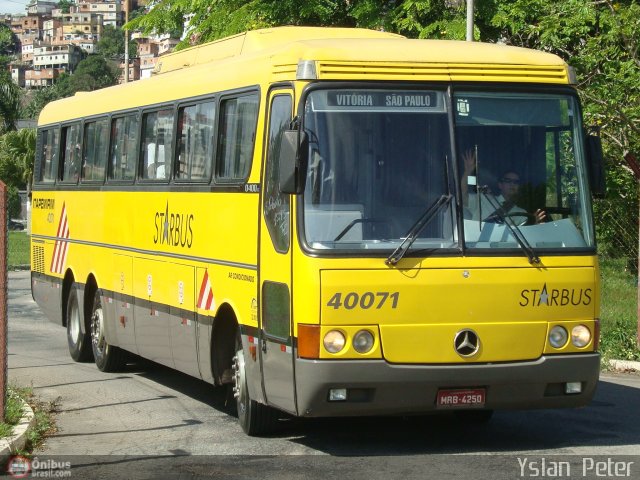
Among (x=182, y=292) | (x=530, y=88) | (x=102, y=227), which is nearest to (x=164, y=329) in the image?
(x=182, y=292)

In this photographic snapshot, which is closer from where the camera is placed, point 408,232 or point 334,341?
point 334,341

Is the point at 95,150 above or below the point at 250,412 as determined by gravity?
above

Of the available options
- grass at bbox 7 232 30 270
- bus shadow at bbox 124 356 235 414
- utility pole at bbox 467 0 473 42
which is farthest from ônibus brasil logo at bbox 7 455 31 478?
grass at bbox 7 232 30 270

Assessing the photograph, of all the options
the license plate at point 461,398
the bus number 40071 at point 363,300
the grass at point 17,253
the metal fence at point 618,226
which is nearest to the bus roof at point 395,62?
the bus number 40071 at point 363,300

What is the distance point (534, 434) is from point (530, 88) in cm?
296

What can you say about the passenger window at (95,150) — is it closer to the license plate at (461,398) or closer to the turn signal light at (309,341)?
the turn signal light at (309,341)

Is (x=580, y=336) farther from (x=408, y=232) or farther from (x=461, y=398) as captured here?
(x=408, y=232)

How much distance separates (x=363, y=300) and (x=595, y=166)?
7.33ft

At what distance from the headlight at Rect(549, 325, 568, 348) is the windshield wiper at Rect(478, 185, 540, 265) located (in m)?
0.54

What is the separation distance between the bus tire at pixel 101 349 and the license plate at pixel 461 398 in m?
6.90

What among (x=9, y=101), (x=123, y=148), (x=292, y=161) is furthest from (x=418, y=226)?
(x=9, y=101)

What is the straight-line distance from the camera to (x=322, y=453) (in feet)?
34.9

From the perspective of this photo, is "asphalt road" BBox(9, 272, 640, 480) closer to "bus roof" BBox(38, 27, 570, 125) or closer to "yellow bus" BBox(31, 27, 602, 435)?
"yellow bus" BBox(31, 27, 602, 435)

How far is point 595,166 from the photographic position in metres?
10.7
